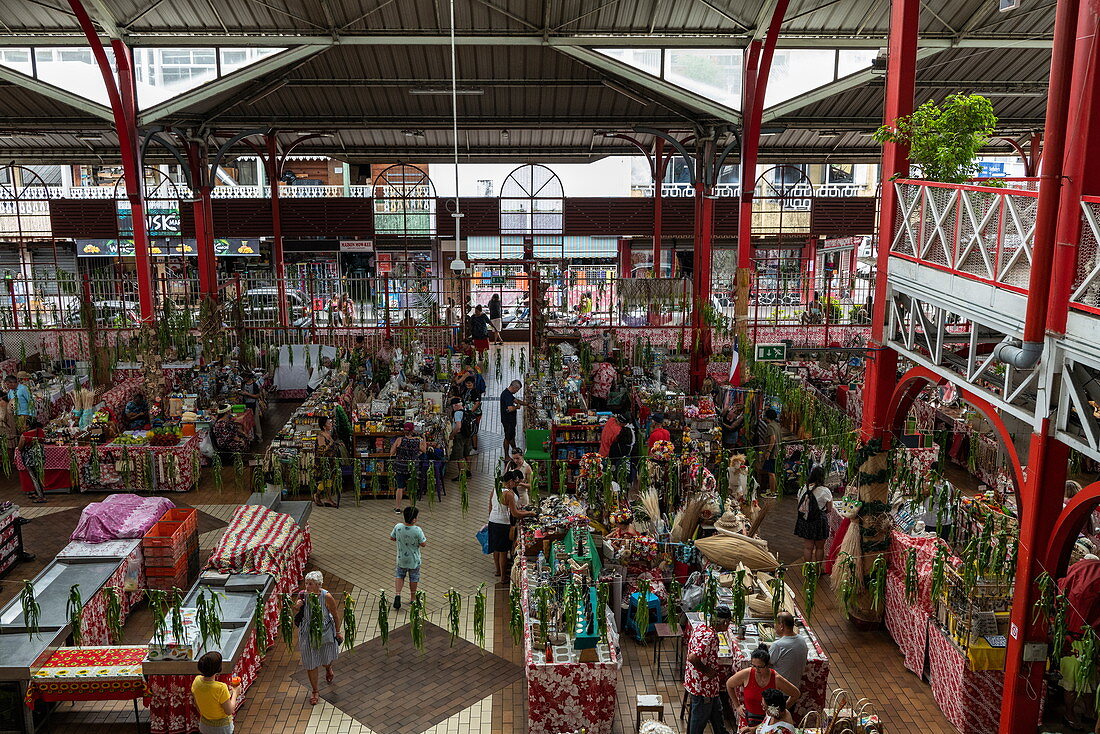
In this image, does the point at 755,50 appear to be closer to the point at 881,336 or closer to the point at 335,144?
the point at 881,336

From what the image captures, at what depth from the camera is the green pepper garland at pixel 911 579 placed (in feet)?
23.5

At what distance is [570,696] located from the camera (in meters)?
6.53

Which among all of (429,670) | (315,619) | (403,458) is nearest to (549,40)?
(403,458)

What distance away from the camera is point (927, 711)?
7043mm

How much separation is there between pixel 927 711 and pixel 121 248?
25.6 metres

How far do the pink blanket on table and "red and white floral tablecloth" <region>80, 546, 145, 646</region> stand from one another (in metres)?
0.28

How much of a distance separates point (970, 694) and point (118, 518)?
8.39 m

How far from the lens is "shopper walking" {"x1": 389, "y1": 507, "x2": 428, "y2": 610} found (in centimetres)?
837

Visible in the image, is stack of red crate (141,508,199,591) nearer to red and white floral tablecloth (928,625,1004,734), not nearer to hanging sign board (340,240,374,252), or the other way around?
red and white floral tablecloth (928,625,1004,734)

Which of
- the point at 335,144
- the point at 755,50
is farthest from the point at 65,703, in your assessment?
the point at 335,144

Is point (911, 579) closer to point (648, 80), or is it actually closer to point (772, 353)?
point (772, 353)

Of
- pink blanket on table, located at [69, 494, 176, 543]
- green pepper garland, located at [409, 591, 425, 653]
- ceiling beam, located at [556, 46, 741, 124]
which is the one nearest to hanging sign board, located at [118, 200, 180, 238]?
ceiling beam, located at [556, 46, 741, 124]

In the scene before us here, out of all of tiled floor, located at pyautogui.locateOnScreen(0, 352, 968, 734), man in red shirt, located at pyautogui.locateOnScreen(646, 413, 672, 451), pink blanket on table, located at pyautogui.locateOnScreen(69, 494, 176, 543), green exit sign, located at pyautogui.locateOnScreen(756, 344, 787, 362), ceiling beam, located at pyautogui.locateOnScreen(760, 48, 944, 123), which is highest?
ceiling beam, located at pyautogui.locateOnScreen(760, 48, 944, 123)

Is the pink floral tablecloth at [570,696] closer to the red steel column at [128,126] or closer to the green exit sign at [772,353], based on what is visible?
the green exit sign at [772,353]
